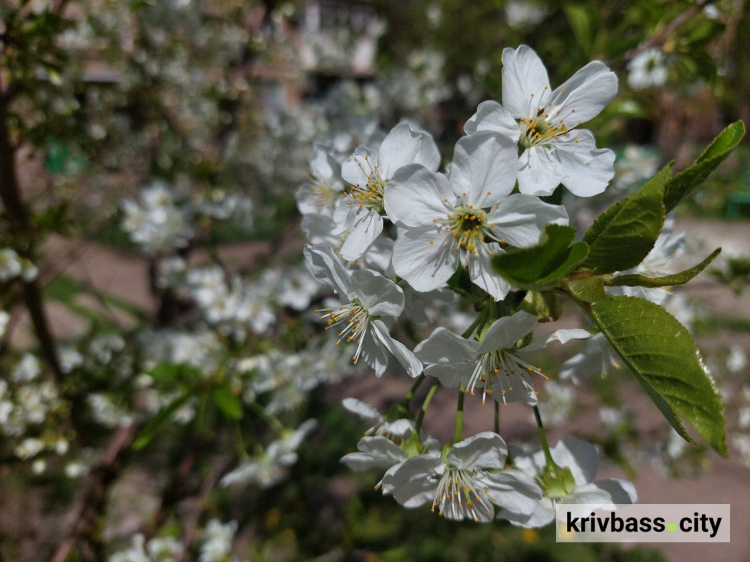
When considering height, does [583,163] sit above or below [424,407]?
above

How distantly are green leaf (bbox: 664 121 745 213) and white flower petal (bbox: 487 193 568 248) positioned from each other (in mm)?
152

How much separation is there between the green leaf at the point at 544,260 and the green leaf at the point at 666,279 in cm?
15

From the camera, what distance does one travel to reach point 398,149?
874mm

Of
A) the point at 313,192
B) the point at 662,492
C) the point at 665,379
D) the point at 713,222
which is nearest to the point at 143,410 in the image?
the point at 313,192

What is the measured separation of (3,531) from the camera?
2844 millimetres

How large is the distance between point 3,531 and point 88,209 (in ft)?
7.42

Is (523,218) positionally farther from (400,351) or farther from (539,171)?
(400,351)

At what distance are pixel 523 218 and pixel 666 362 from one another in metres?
0.30

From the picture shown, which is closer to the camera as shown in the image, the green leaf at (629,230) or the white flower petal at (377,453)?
the green leaf at (629,230)

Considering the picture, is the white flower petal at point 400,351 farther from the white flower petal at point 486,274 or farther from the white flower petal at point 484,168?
the white flower petal at point 484,168

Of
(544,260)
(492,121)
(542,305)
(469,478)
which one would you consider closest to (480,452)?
(469,478)

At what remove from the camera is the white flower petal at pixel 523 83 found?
896mm

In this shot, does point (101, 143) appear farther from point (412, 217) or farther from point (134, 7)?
point (412, 217)

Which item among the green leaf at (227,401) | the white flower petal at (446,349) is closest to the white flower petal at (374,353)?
the white flower petal at (446,349)
